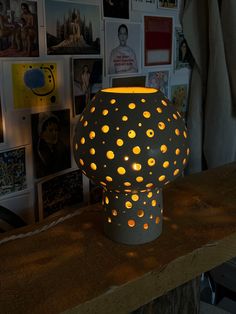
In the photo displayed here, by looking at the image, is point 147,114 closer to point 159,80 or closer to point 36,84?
point 36,84

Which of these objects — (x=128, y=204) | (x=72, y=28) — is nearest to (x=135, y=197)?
(x=128, y=204)

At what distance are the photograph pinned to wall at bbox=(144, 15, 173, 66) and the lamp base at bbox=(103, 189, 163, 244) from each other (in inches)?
17.7

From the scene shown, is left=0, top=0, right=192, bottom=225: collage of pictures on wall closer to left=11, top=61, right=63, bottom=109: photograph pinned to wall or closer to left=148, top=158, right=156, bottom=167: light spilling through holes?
left=11, top=61, right=63, bottom=109: photograph pinned to wall

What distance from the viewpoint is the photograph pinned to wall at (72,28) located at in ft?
2.25

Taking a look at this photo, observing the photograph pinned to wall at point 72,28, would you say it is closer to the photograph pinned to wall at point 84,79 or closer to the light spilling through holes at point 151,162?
the photograph pinned to wall at point 84,79

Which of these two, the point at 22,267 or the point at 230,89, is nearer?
the point at 22,267

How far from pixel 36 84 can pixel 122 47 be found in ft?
0.80

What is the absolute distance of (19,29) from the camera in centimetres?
64

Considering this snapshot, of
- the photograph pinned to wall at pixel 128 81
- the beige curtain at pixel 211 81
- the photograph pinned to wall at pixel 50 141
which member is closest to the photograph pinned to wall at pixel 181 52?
the beige curtain at pixel 211 81

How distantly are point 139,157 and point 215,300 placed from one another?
74cm

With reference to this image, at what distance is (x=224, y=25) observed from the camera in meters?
0.92

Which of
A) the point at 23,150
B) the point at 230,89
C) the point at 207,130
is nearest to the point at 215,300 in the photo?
the point at 207,130

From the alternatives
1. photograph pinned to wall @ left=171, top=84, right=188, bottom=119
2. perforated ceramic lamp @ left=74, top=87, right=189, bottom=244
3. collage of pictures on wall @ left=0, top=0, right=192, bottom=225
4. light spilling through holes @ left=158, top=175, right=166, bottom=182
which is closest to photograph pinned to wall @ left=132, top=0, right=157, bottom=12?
collage of pictures on wall @ left=0, top=0, right=192, bottom=225

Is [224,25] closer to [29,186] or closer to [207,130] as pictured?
[207,130]
